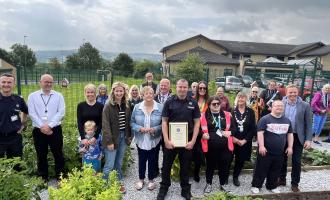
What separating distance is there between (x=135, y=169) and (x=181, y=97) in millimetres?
2309

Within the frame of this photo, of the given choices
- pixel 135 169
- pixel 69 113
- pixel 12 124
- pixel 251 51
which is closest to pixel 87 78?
pixel 69 113

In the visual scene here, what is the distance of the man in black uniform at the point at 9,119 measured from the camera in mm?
4621

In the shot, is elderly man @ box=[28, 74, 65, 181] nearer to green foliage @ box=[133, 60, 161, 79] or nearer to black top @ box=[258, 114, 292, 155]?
black top @ box=[258, 114, 292, 155]

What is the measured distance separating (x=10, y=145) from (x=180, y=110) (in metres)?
2.75

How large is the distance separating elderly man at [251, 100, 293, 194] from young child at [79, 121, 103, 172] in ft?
9.24

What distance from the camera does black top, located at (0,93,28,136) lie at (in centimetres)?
462

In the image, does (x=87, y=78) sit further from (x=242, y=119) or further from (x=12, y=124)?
(x=242, y=119)

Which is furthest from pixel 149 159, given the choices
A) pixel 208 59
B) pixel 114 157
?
pixel 208 59

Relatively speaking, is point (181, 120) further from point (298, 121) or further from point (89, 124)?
point (298, 121)

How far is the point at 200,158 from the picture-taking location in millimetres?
5531

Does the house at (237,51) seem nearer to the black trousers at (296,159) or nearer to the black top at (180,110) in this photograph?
the black trousers at (296,159)

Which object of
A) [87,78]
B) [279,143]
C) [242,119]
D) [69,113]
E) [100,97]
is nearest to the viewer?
Result: [279,143]

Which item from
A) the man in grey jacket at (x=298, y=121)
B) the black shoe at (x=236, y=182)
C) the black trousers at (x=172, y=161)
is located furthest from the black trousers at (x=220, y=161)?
the man in grey jacket at (x=298, y=121)

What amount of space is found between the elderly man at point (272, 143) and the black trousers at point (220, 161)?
0.54m
